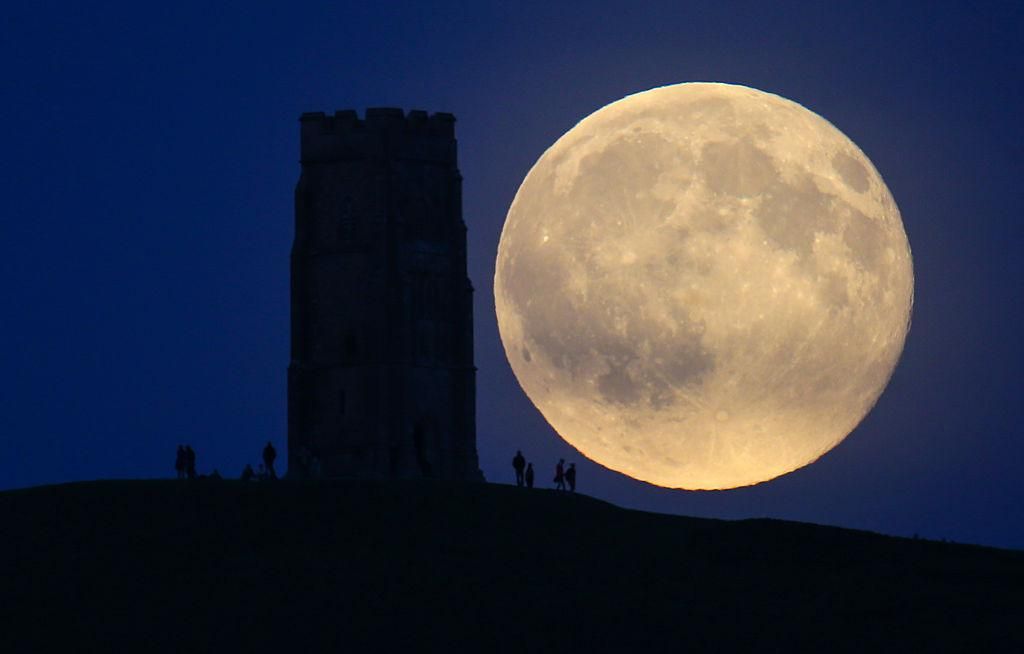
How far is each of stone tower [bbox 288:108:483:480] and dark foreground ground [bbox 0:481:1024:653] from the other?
2907 cm

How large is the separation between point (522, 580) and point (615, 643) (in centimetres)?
399

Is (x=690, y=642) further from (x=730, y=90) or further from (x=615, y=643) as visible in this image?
(x=730, y=90)

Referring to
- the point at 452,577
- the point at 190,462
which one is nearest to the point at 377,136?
the point at 190,462

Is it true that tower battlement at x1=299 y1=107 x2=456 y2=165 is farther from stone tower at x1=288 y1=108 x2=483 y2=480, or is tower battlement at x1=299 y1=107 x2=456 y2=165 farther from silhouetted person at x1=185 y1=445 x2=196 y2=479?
silhouetted person at x1=185 y1=445 x2=196 y2=479

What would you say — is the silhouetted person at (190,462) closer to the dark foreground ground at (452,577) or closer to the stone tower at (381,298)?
the dark foreground ground at (452,577)

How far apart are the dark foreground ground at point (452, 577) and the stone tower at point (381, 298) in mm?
29073

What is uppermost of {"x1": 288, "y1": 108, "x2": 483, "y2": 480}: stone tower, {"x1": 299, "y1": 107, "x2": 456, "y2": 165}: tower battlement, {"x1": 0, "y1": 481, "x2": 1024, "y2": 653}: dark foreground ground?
{"x1": 299, "y1": 107, "x2": 456, "y2": 165}: tower battlement

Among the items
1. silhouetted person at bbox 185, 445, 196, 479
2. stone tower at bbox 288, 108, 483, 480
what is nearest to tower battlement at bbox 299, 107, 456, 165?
stone tower at bbox 288, 108, 483, 480

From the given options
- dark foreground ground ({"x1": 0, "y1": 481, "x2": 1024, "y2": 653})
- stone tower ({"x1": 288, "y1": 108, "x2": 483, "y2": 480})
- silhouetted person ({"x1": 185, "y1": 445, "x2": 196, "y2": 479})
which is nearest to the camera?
dark foreground ground ({"x1": 0, "y1": 481, "x2": 1024, "y2": 653})

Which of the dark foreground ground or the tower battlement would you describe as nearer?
the dark foreground ground

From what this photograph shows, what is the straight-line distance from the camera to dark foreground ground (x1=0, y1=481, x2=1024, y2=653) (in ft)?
224

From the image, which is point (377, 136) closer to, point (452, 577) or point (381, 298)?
point (381, 298)

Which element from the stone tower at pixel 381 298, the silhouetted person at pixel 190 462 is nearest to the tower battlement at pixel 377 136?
the stone tower at pixel 381 298

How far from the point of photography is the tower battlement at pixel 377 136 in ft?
360
